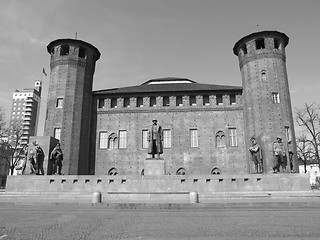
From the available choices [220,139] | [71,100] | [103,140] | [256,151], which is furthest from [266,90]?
[71,100]

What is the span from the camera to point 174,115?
110ft

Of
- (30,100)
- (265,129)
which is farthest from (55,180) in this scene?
(30,100)

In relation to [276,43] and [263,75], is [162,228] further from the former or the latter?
[276,43]

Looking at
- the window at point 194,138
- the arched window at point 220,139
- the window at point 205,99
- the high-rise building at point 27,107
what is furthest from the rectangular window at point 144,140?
the high-rise building at point 27,107

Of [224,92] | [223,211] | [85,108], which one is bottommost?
[223,211]

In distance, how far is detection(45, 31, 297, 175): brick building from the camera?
3021 centimetres

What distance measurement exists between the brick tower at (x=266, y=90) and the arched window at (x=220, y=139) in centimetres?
258

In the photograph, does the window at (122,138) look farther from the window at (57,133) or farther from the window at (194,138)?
the window at (194,138)

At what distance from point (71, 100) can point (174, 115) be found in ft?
40.3

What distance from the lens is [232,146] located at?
31438 mm

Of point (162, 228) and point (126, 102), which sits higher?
point (126, 102)

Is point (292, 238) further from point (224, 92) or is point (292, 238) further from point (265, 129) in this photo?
point (224, 92)

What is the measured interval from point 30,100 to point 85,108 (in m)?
89.3

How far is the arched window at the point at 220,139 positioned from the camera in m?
31.9
